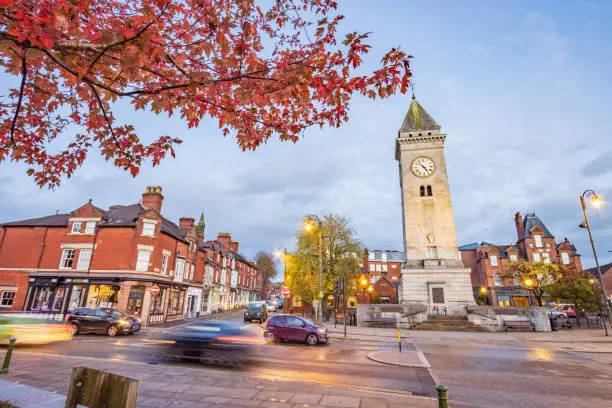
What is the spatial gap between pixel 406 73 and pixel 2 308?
38.4m

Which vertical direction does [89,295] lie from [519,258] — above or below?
below

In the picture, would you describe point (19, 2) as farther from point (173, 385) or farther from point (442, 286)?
point (442, 286)

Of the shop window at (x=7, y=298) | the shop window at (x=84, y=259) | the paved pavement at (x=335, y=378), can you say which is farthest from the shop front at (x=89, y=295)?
the paved pavement at (x=335, y=378)

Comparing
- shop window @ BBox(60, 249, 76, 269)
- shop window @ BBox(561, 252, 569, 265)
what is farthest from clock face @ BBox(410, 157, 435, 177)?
shop window @ BBox(60, 249, 76, 269)

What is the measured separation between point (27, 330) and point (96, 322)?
519 centimetres

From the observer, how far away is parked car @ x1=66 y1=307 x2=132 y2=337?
17.3 meters

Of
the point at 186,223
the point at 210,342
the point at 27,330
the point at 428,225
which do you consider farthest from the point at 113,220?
the point at 428,225

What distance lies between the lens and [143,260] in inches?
1069

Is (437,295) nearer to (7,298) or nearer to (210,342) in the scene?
(210,342)

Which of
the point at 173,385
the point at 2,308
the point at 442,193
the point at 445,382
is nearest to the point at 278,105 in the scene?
the point at 173,385

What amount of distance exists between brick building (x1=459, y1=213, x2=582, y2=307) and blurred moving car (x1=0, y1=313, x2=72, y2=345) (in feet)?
179

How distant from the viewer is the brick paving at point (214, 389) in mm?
6051

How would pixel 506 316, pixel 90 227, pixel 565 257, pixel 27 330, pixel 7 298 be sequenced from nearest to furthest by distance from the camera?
pixel 27 330, pixel 506 316, pixel 7 298, pixel 90 227, pixel 565 257

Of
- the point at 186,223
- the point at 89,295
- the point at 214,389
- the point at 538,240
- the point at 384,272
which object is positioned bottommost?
the point at 214,389
